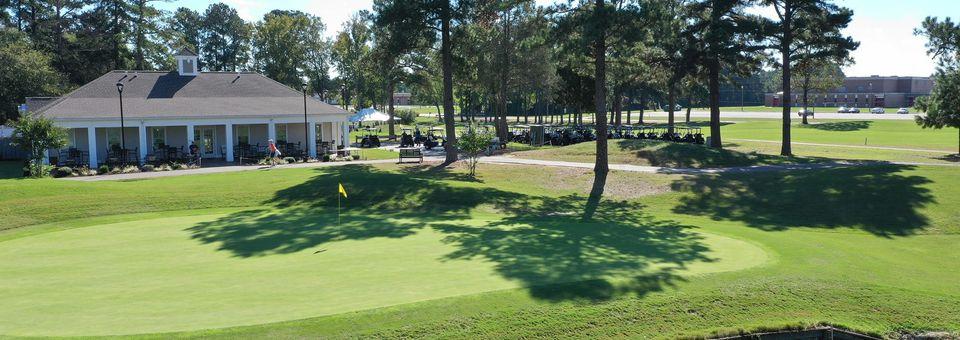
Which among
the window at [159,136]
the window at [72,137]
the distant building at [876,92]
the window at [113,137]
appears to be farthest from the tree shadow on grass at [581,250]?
the distant building at [876,92]

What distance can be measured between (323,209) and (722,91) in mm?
170467

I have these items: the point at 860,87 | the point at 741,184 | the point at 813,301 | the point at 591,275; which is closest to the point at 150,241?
the point at 591,275

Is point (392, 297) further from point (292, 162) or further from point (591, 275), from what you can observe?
point (292, 162)

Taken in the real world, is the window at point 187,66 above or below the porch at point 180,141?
above

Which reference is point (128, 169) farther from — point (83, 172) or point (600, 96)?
point (600, 96)

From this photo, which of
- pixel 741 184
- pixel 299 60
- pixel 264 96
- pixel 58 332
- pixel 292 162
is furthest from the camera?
pixel 299 60

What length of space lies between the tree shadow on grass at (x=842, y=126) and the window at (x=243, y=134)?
195 feet

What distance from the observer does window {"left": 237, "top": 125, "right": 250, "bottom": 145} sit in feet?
149

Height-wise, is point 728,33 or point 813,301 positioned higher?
point 728,33

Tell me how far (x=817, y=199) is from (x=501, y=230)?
13.7 meters

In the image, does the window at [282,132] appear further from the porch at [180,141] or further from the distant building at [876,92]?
the distant building at [876,92]

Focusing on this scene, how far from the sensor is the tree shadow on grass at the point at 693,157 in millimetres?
36812

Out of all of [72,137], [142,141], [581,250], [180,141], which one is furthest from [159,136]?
[581,250]

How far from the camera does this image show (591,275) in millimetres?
14094
